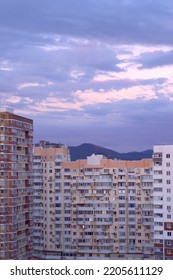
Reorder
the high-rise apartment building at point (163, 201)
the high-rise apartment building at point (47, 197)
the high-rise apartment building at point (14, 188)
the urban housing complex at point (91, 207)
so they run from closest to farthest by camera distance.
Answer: the high-rise apartment building at point (14, 188), the high-rise apartment building at point (163, 201), the urban housing complex at point (91, 207), the high-rise apartment building at point (47, 197)

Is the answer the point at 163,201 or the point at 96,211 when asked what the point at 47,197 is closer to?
the point at 96,211

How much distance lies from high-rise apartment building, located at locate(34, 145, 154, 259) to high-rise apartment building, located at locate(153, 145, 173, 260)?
7.46 ft

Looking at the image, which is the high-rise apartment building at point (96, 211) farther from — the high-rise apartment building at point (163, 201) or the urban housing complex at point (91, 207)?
the high-rise apartment building at point (163, 201)

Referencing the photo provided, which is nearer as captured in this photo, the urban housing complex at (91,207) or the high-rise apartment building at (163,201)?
the high-rise apartment building at (163,201)

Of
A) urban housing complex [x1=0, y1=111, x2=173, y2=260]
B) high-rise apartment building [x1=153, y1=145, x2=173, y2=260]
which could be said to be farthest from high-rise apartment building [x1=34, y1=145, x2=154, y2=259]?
high-rise apartment building [x1=153, y1=145, x2=173, y2=260]

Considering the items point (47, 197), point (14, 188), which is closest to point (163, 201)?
point (14, 188)

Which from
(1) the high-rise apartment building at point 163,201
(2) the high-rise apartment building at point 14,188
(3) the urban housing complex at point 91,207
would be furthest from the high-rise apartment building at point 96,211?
(2) the high-rise apartment building at point 14,188

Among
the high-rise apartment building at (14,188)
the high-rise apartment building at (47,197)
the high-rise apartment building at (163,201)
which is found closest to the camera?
the high-rise apartment building at (14,188)

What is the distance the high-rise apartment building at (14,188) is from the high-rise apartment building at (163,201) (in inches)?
121

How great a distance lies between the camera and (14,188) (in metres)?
11.0

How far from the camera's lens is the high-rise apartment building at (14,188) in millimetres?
10609

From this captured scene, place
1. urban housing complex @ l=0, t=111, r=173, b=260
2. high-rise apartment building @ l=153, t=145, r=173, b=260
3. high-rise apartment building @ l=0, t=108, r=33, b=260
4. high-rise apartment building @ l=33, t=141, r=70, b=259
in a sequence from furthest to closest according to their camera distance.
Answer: high-rise apartment building @ l=33, t=141, r=70, b=259, urban housing complex @ l=0, t=111, r=173, b=260, high-rise apartment building @ l=153, t=145, r=173, b=260, high-rise apartment building @ l=0, t=108, r=33, b=260

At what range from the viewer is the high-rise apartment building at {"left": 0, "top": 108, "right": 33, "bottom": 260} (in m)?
10.6

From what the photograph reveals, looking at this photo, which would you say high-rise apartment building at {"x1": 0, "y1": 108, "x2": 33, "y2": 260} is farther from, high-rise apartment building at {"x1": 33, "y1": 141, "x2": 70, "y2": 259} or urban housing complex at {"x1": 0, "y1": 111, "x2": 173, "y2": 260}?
high-rise apartment building at {"x1": 33, "y1": 141, "x2": 70, "y2": 259}
